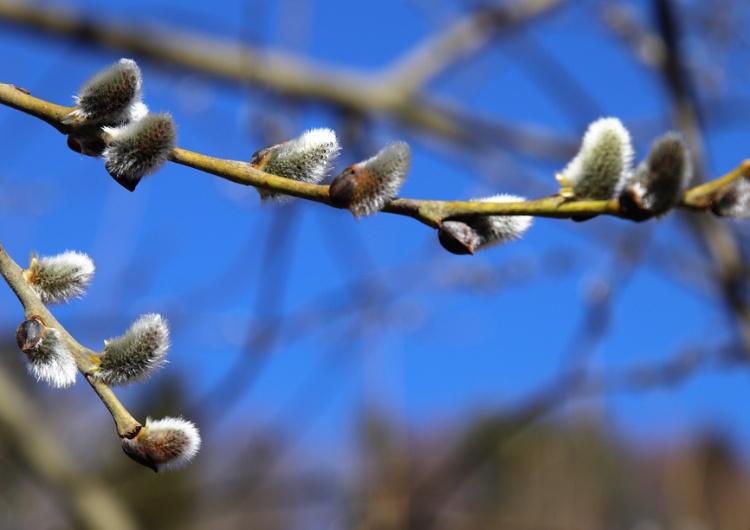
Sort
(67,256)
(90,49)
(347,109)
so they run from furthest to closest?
(347,109) → (90,49) → (67,256)

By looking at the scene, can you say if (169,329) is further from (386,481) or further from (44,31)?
(44,31)

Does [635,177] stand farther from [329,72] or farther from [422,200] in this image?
[329,72]

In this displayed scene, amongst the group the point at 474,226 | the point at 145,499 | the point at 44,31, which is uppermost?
the point at 44,31

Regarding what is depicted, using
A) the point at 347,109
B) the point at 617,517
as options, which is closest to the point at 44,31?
the point at 347,109

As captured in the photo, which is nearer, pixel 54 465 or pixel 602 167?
pixel 602 167

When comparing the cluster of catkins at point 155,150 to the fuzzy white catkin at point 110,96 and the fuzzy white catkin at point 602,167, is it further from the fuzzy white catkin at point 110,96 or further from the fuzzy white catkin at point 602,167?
the fuzzy white catkin at point 602,167

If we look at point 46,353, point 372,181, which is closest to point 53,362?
point 46,353
